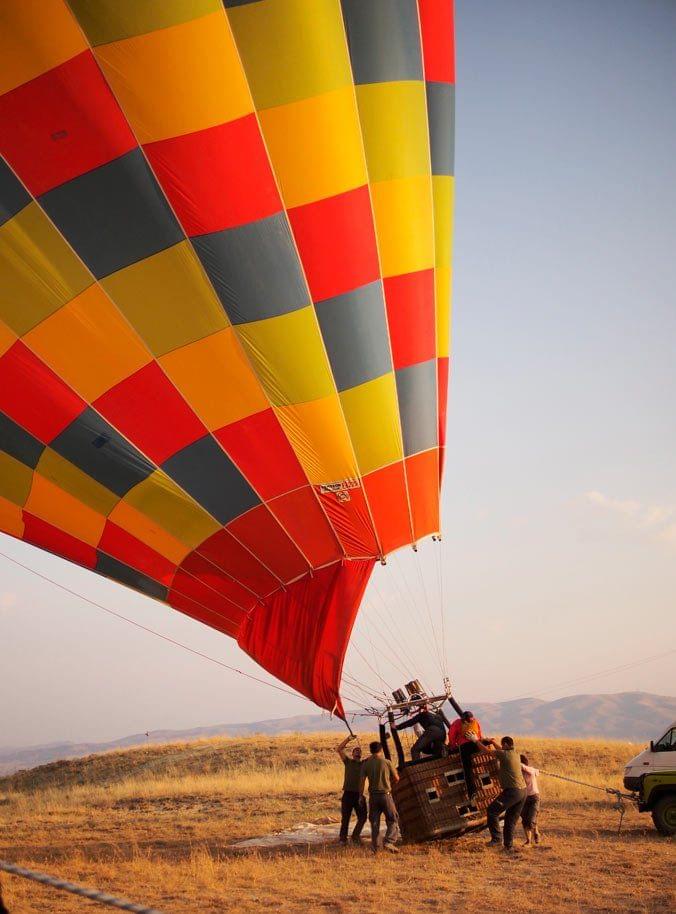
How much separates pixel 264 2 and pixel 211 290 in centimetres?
267

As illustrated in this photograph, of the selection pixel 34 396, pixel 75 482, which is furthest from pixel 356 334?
pixel 75 482

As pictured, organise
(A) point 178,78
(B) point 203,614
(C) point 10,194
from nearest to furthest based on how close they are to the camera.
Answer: (A) point 178,78
(C) point 10,194
(B) point 203,614

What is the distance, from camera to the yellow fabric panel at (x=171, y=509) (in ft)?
31.3

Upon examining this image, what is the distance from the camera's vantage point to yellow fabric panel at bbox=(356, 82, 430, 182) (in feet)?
27.5

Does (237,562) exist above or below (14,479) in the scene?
below

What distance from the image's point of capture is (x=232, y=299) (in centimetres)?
848

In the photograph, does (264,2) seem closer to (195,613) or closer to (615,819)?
(195,613)

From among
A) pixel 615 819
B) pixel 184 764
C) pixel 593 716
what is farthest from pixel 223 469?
pixel 593 716

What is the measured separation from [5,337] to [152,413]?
A: 1.70 meters

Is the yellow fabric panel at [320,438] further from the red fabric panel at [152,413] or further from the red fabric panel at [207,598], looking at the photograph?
the red fabric panel at [207,598]

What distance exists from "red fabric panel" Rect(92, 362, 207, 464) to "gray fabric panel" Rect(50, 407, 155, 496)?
0.12 metres

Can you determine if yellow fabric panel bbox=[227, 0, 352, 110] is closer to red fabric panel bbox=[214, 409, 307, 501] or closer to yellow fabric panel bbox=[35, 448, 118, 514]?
red fabric panel bbox=[214, 409, 307, 501]

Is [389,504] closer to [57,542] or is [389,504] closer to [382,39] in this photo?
[57,542]

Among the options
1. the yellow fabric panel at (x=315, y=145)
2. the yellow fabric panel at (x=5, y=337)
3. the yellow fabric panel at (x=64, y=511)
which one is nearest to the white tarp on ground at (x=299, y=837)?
the yellow fabric panel at (x=64, y=511)
